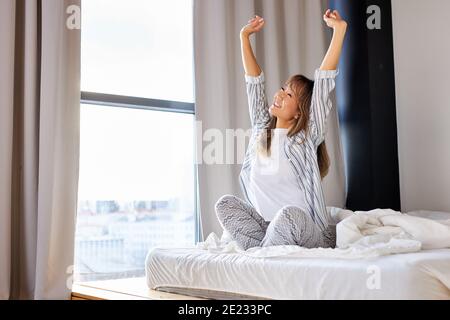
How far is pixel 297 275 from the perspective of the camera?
4.53ft

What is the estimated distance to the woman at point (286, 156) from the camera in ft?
5.78

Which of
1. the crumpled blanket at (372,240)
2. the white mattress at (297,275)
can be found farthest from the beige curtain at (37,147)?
the crumpled blanket at (372,240)

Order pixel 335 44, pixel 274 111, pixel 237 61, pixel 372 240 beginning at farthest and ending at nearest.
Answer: pixel 237 61
pixel 274 111
pixel 335 44
pixel 372 240

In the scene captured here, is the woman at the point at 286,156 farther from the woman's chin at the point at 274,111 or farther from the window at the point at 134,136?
the window at the point at 134,136

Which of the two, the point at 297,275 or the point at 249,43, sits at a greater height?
the point at 249,43

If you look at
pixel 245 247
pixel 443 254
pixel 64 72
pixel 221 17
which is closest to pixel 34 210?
pixel 64 72

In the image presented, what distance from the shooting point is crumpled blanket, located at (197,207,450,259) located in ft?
4.62

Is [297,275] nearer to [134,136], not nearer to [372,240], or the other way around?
[372,240]

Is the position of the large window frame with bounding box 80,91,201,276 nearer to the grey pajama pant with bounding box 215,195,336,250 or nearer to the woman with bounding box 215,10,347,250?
the woman with bounding box 215,10,347,250

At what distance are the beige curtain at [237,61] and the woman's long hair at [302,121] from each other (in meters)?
0.52

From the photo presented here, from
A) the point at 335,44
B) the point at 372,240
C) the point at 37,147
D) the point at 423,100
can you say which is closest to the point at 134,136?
the point at 37,147

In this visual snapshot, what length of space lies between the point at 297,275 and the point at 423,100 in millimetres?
1654
